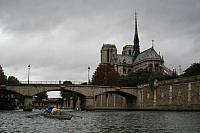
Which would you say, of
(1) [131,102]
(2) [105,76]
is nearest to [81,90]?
(1) [131,102]

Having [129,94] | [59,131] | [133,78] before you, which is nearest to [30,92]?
[129,94]

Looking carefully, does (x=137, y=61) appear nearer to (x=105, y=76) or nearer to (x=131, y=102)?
(x=105, y=76)

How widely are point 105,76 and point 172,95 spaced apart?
45175 mm

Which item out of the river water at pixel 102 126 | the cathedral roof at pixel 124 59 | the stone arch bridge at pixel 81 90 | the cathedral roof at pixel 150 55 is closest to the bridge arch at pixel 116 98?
the stone arch bridge at pixel 81 90

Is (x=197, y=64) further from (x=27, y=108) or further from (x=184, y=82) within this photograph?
(x=27, y=108)

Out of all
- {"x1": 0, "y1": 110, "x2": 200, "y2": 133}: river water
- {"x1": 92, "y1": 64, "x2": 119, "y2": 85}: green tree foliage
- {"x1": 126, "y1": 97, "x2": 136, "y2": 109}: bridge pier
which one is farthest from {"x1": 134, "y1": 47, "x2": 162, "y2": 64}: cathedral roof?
{"x1": 0, "y1": 110, "x2": 200, "y2": 133}: river water

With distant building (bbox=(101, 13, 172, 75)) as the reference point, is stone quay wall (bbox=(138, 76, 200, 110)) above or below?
below

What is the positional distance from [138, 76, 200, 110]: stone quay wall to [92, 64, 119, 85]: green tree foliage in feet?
71.5

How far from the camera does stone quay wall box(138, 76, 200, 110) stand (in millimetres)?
78625

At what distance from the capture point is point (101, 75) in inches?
5226

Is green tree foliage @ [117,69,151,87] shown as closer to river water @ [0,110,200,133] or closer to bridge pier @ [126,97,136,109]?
bridge pier @ [126,97,136,109]

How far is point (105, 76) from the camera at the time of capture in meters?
131

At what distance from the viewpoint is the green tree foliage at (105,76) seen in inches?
5064

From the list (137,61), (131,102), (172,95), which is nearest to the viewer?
(172,95)
